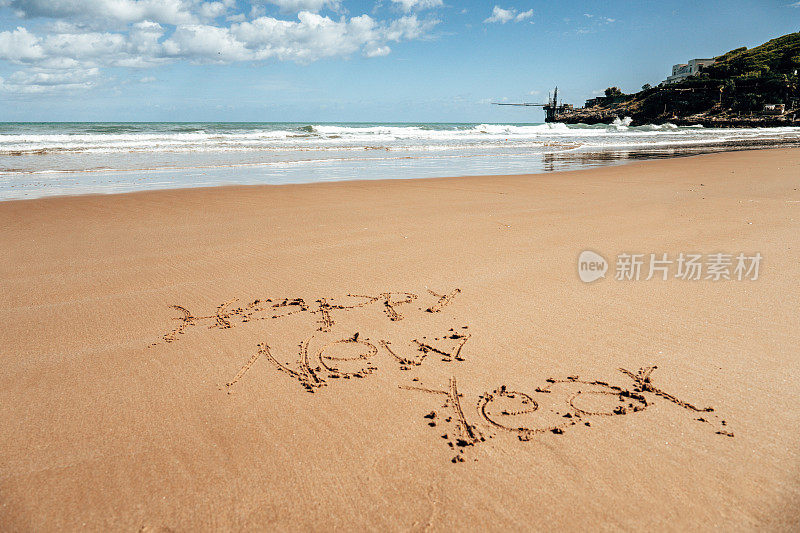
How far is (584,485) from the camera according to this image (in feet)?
5.24

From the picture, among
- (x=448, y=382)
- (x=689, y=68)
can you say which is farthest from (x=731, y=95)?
(x=448, y=382)

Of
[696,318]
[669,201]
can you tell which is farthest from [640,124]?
[696,318]

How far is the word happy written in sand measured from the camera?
193 centimetres

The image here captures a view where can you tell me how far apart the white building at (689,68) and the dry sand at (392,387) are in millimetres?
96559

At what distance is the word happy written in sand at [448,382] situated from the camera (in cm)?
193

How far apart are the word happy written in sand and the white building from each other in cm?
9740

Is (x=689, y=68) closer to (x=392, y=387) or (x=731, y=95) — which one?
(x=731, y=95)

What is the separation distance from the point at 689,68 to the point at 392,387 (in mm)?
105452

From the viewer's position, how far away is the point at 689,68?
275 ft

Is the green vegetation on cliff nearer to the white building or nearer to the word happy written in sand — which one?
the white building

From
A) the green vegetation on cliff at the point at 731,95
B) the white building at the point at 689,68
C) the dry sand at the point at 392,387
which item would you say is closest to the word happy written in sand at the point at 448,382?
the dry sand at the point at 392,387

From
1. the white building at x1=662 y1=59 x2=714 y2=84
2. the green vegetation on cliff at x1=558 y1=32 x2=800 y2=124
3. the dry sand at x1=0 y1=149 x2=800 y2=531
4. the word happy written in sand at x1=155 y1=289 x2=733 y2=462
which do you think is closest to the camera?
the dry sand at x1=0 y1=149 x2=800 y2=531

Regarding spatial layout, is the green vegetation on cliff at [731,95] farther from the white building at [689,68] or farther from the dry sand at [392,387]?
the dry sand at [392,387]

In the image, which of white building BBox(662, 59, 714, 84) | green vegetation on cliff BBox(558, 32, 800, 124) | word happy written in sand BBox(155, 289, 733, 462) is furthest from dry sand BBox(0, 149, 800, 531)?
white building BBox(662, 59, 714, 84)
